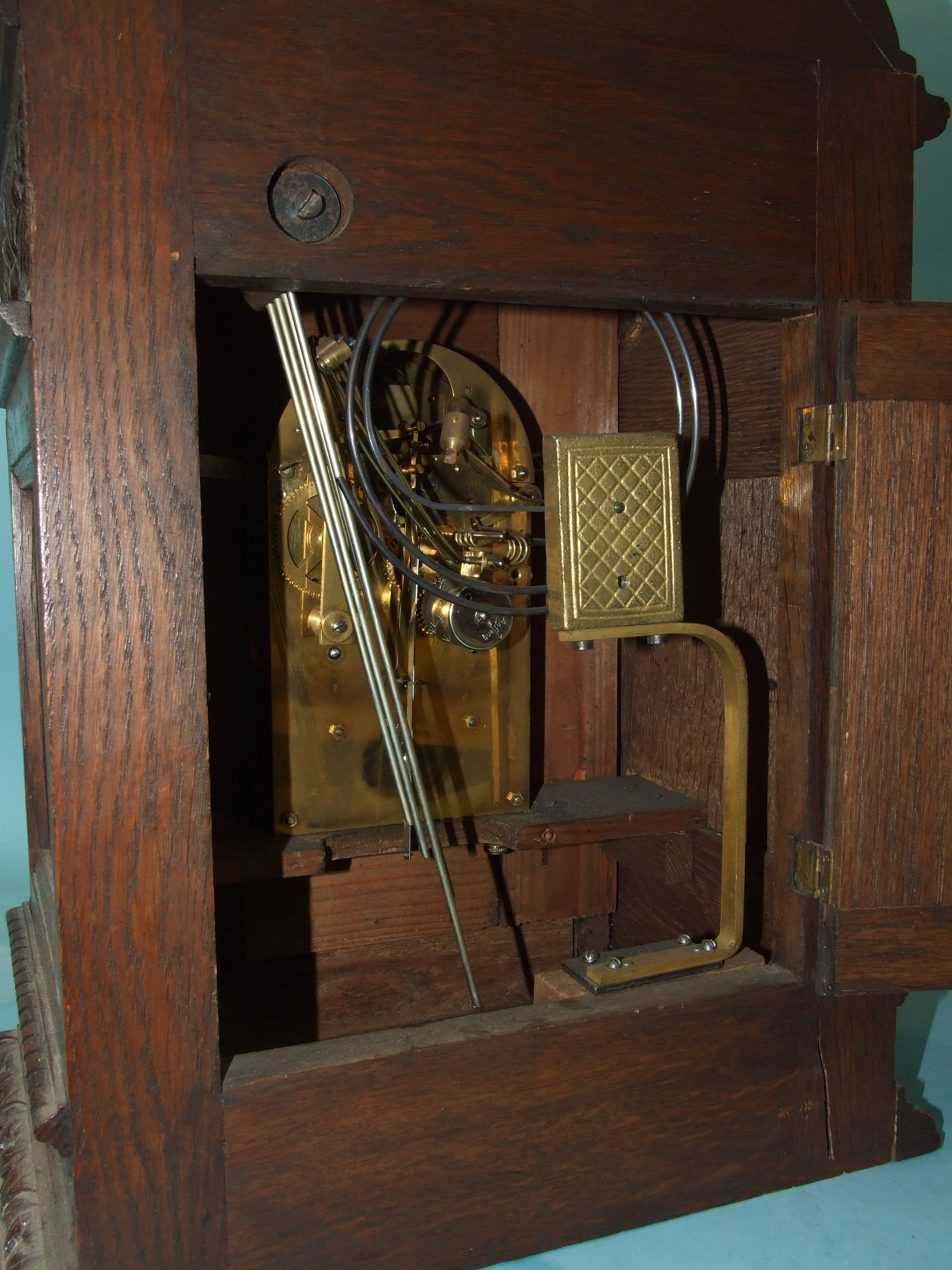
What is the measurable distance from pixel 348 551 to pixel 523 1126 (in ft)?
2.14

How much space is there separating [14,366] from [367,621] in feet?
1.57

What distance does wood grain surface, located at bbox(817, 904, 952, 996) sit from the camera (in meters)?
1.26

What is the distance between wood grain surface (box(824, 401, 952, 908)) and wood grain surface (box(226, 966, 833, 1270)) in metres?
0.19

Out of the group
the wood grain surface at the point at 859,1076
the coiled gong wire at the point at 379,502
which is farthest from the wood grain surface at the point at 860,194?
the wood grain surface at the point at 859,1076

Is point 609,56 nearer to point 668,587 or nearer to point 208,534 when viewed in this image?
point 668,587

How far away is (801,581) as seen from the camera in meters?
1.28

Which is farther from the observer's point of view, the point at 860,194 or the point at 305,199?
the point at 860,194

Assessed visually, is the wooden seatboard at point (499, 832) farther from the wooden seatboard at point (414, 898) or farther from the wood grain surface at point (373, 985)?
the wood grain surface at point (373, 985)

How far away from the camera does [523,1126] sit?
3.81ft

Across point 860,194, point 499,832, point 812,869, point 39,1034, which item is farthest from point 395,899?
point 860,194

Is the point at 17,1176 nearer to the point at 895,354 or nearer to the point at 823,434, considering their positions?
the point at 823,434

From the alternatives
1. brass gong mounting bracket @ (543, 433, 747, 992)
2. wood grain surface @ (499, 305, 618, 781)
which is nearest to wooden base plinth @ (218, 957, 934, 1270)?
brass gong mounting bracket @ (543, 433, 747, 992)

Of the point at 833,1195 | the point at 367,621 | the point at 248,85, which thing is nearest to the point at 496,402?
the point at 367,621

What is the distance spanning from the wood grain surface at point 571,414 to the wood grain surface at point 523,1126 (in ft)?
1.76
